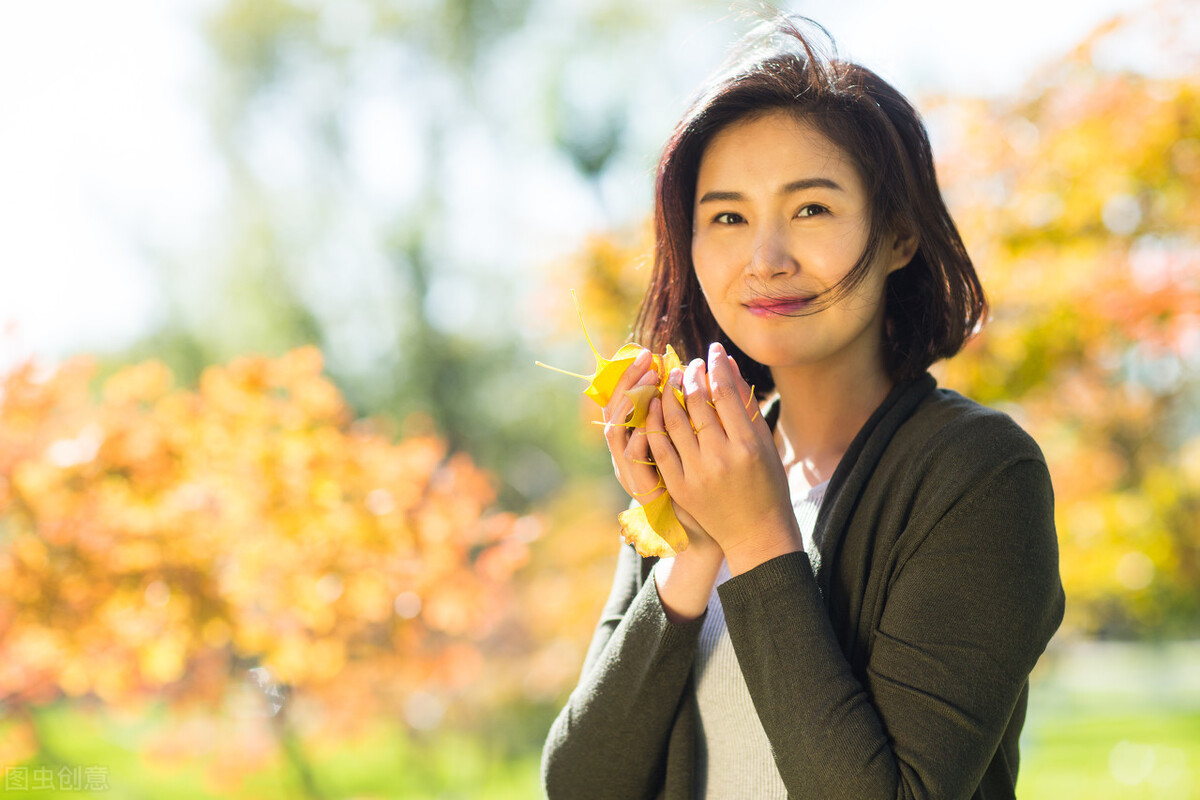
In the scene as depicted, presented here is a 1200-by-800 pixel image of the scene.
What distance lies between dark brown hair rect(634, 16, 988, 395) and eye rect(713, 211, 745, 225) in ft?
0.32

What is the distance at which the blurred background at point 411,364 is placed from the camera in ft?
10.3

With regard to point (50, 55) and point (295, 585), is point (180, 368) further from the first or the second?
point (295, 585)

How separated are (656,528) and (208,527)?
8.35 ft

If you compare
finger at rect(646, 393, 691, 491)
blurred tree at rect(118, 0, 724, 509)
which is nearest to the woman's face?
finger at rect(646, 393, 691, 491)

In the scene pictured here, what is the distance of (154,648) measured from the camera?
3111 mm

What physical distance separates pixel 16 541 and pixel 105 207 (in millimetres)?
11475

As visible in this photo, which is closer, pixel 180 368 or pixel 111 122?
pixel 111 122

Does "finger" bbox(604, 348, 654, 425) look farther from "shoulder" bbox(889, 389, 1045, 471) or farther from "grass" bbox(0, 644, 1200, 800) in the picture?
"grass" bbox(0, 644, 1200, 800)

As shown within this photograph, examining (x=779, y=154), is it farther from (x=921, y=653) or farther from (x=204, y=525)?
(x=204, y=525)

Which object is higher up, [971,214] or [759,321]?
[971,214]

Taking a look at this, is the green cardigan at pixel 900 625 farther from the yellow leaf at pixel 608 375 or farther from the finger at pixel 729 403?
the yellow leaf at pixel 608 375

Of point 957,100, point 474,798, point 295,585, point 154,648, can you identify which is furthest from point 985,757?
point 474,798

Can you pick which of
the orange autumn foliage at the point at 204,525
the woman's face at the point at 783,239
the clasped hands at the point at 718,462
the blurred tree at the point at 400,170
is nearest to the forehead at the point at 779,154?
the woman's face at the point at 783,239

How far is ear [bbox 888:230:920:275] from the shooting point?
1.25 meters
